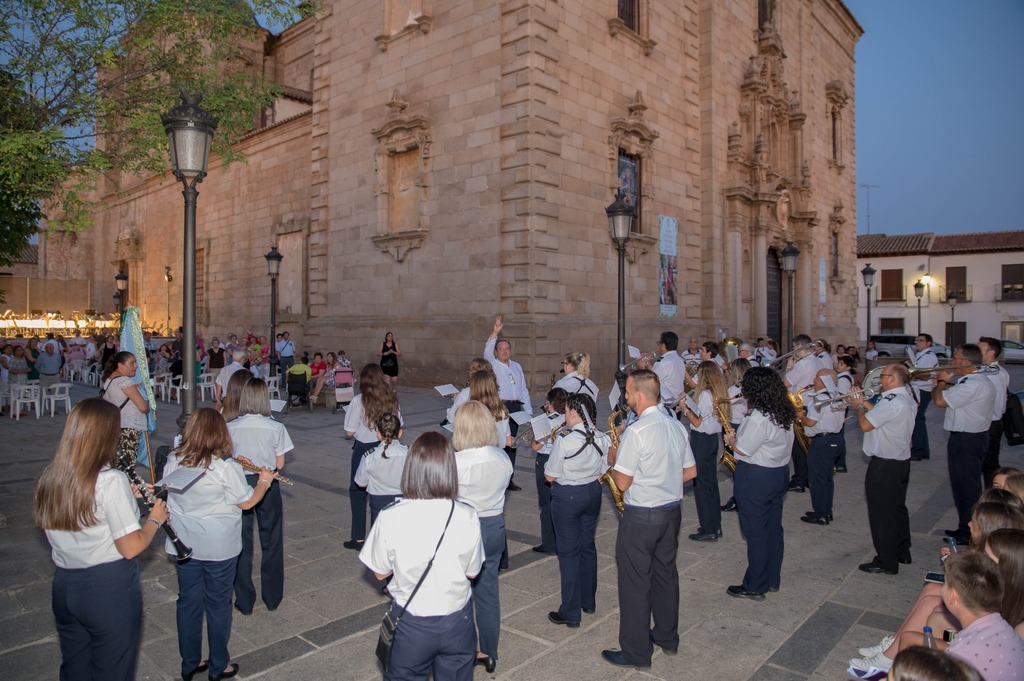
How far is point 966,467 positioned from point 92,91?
1080 cm

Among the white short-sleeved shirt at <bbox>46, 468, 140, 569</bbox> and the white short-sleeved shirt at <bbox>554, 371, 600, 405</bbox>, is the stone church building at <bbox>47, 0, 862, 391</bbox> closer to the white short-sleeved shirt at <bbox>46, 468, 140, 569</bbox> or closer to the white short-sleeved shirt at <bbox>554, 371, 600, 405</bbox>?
the white short-sleeved shirt at <bbox>554, 371, 600, 405</bbox>

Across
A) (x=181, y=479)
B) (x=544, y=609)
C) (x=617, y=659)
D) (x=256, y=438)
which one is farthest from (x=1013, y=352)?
(x=181, y=479)

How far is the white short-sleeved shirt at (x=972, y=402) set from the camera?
6.82 meters

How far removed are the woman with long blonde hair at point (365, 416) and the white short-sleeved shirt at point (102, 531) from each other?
2420 mm

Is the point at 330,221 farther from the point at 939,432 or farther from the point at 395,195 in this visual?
the point at 939,432

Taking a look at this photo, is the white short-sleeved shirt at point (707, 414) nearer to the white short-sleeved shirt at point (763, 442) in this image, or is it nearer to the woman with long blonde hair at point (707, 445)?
the woman with long blonde hair at point (707, 445)

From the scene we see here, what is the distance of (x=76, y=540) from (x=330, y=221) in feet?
60.8

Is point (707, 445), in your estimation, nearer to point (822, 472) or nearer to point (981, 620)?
point (822, 472)

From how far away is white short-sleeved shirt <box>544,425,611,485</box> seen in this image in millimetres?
4789

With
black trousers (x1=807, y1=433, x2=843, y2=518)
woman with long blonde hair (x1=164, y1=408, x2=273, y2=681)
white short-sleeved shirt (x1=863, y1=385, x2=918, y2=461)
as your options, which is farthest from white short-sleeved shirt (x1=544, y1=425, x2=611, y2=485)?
black trousers (x1=807, y1=433, x2=843, y2=518)

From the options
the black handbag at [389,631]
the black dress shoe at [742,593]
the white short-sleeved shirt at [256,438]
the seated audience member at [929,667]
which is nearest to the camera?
the seated audience member at [929,667]

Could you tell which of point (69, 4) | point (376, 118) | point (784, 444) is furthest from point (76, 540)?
point (376, 118)

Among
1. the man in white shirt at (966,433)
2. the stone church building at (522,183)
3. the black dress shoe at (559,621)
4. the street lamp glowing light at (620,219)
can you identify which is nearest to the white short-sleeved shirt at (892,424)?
the man in white shirt at (966,433)

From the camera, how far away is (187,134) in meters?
6.34
